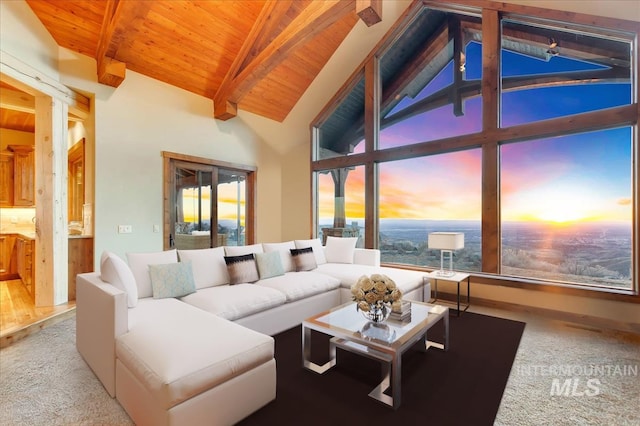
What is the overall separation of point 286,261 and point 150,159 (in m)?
2.80

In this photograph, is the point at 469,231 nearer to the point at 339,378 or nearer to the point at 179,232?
the point at 339,378

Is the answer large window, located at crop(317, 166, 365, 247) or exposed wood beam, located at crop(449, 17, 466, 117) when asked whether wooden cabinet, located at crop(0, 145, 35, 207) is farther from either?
exposed wood beam, located at crop(449, 17, 466, 117)

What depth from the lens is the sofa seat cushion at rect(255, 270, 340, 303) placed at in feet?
11.2

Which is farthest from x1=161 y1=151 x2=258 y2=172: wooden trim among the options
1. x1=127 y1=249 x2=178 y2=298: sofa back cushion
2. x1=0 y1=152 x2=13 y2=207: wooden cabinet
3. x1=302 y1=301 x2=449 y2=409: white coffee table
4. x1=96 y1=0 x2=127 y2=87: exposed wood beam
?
x1=302 y1=301 x2=449 y2=409: white coffee table

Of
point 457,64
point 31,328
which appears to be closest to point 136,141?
point 31,328

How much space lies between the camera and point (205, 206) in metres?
5.86

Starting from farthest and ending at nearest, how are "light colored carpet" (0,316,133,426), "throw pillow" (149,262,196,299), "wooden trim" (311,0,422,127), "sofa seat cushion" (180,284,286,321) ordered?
"wooden trim" (311,0,422,127) < "throw pillow" (149,262,196,299) < "sofa seat cushion" (180,284,286,321) < "light colored carpet" (0,316,133,426)

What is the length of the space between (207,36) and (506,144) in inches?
186

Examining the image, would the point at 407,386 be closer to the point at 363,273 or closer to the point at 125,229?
the point at 363,273

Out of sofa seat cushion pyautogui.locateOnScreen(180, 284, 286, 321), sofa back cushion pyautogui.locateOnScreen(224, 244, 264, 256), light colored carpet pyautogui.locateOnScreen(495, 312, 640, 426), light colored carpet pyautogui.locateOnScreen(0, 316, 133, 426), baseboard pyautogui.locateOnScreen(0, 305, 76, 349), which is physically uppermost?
sofa back cushion pyautogui.locateOnScreen(224, 244, 264, 256)

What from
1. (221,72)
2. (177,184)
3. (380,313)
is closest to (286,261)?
(380,313)

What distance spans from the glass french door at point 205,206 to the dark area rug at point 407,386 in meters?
3.21

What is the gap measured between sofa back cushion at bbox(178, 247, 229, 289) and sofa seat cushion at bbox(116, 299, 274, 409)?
0.99 meters

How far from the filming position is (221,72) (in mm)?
5367
